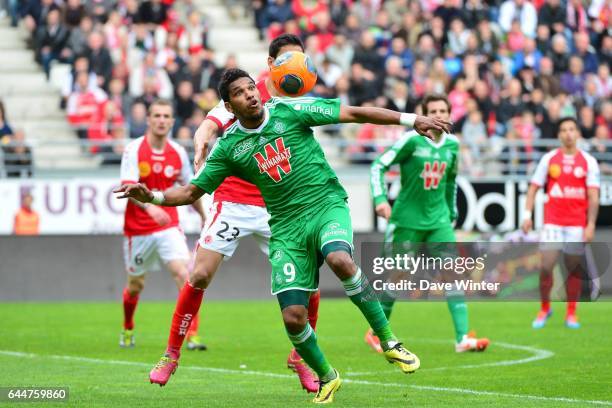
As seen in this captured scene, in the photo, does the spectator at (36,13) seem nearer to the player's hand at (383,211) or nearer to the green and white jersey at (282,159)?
the player's hand at (383,211)

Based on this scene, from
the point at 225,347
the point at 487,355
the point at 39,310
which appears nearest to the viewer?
the point at 487,355

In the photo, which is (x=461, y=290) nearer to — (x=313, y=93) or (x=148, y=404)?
(x=148, y=404)

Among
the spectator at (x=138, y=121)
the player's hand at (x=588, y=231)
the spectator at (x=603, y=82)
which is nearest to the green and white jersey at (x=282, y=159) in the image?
the player's hand at (x=588, y=231)

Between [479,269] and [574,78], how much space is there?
14.3 m

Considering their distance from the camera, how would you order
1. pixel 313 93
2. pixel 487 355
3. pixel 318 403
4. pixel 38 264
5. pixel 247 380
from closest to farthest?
1. pixel 318 403
2. pixel 247 380
3. pixel 487 355
4. pixel 38 264
5. pixel 313 93

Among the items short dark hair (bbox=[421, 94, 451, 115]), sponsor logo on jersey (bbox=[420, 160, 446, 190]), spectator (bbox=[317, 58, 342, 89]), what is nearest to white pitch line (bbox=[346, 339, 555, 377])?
sponsor logo on jersey (bbox=[420, 160, 446, 190])

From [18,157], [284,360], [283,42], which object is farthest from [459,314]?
[18,157]

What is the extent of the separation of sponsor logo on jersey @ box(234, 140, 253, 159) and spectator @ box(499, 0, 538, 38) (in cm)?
2086

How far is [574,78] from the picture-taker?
2769 cm

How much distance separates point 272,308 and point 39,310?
3558 mm

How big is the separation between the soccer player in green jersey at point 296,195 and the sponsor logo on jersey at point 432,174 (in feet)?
13.7

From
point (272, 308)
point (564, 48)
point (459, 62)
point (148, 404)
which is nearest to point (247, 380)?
point (148, 404)

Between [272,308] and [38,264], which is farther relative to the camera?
[38,264]

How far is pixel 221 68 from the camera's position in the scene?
26.3 metres
